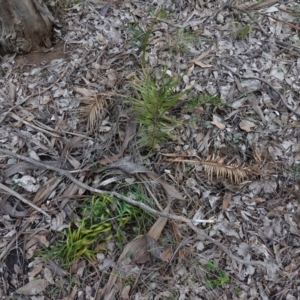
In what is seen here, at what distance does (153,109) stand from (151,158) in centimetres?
27

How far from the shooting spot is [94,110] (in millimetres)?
2170

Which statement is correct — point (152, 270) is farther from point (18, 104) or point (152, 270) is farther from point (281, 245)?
point (18, 104)

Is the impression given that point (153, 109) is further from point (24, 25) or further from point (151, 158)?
point (24, 25)

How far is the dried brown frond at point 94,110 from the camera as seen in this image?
216 centimetres

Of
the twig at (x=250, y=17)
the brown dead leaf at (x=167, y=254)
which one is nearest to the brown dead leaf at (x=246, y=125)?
the twig at (x=250, y=17)

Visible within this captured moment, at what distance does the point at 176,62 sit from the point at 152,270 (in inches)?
48.7

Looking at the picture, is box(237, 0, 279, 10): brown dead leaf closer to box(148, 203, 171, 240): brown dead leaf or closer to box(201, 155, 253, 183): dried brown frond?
box(201, 155, 253, 183): dried brown frond

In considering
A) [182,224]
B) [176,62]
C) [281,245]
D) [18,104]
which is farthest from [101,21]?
[281,245]

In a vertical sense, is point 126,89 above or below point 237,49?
above

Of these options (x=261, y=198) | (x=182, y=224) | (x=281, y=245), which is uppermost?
(x=182, y=224)

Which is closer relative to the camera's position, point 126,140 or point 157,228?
point 157,228

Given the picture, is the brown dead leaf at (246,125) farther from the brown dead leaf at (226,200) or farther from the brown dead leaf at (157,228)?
the brown dead leaf at (157,228)

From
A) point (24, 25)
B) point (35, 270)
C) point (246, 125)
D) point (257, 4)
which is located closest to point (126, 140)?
point (246, 125)

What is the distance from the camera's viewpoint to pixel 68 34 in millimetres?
2467
